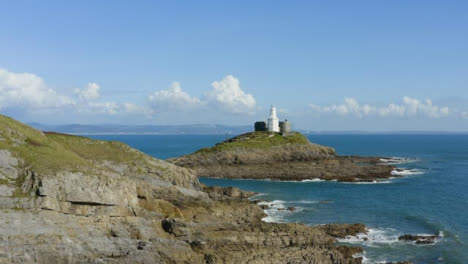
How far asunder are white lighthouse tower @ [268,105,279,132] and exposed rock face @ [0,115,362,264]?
304 ft

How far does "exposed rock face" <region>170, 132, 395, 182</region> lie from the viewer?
92000 millimetres

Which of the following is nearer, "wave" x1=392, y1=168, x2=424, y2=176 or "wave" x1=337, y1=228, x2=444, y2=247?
"wave" x1=337, y1=228, x2=444, y2=247

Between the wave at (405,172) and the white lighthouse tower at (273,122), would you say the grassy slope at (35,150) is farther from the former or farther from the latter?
the white lighthouse tower at (273,122)

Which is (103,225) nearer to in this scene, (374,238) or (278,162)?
(374,238)

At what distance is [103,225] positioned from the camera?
3028cm

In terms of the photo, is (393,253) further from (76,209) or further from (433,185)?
(433,185)

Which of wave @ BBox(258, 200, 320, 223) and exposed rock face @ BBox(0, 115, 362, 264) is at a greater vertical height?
exposed rock face @ BBox(0, 115, 362, 264)

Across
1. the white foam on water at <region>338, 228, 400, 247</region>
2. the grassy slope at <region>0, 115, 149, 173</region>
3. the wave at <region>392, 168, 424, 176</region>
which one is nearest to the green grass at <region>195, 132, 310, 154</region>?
the wave at <region>392, 168, 424, 176</region>

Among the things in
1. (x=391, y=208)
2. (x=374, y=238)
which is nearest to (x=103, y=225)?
(x=374, y=238)

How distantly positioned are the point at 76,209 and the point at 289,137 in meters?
91.4

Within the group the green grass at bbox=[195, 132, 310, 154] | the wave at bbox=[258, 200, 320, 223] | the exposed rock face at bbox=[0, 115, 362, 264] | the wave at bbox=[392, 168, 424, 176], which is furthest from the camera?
the green grass at bbox=[195, 132, 310, 154]

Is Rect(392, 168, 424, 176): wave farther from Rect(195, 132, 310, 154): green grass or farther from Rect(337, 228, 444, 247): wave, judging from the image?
Rect(337, 228, 444, 247): wave

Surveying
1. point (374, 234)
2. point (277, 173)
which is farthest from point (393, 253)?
point (277, 173)

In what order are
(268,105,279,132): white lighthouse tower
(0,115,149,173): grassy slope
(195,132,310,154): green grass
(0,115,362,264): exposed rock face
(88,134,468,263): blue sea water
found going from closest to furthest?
1. (0,115,362,264): exposed rock face
2. (0,115,149,173): grassy slope
3. (88,134,468,263): blue sea water
4. (195,132,310,154): green grass
5. (268,105,279,132): white lighthouse tower
